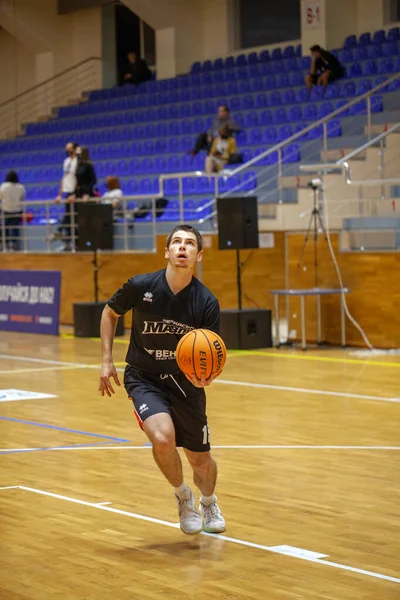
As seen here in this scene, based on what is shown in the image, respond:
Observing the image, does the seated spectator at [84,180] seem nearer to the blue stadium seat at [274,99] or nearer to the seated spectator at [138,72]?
Result: the blue stadium seat at [274,99]

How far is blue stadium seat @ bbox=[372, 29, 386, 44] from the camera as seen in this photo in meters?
20.2

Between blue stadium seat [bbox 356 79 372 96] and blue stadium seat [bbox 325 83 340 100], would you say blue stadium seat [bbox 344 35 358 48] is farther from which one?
blue stadium seat [bbox 356 79 372 96]

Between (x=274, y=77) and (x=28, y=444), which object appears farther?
(x=274, y=77)

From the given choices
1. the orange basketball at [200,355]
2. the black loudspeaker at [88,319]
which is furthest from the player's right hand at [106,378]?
the black loudspeaker at [88,319]

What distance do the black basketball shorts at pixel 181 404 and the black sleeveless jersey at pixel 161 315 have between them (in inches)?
2.8

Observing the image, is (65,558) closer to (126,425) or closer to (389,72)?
(126,425)

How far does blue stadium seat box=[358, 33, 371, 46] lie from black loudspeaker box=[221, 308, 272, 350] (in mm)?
7444

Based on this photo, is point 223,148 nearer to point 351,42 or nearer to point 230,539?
point 351,42

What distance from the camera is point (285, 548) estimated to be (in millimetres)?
5484

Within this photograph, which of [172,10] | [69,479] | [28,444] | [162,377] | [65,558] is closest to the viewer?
[65,558]

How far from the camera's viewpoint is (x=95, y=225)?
17156 millimetres

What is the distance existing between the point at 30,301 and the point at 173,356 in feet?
42.0

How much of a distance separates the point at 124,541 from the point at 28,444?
3.09 meters

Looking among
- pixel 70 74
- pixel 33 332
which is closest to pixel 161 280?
pixel 33 332
